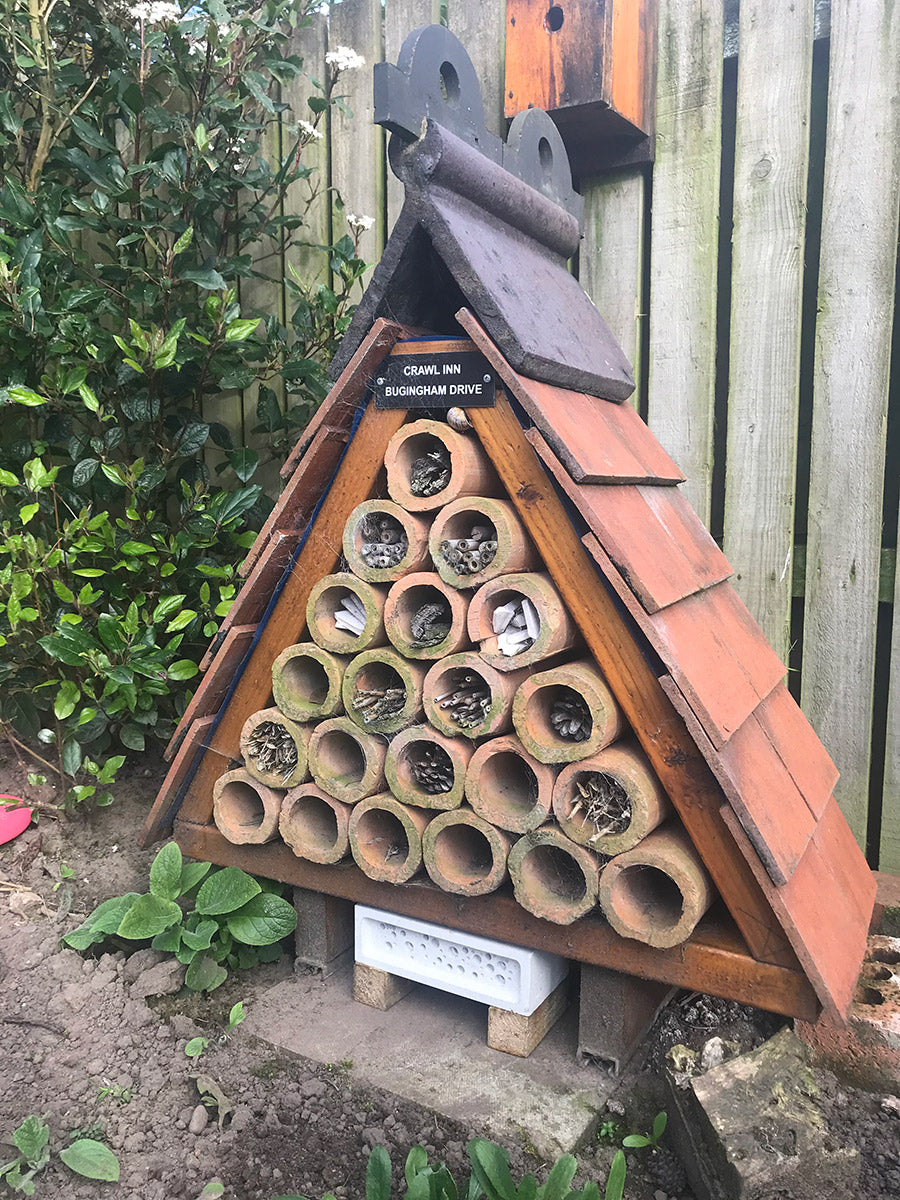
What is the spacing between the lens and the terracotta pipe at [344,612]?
5.78 ft

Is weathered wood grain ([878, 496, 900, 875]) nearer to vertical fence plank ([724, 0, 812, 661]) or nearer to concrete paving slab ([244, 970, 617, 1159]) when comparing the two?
vertical fence plank ([724, 0, 812, 661])

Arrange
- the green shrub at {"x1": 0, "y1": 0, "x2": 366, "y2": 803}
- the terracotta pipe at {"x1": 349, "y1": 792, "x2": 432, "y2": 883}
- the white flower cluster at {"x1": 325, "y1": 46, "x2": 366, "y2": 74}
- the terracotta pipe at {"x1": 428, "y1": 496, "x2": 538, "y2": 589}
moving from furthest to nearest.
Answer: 1. the white flower cluster at {"x1": 325, "y1": 46, "x2": 366, "y2": 74}
2. the green shrub at {"x1": 0, "y1": 0, "x2": 366, "y2": 803}
3. the terracotta pipe at {"x1": 349, "y1": 792, "x2": 432, "y2": 883}
4. the terracotta pipe at {"x1": 428, "y1": 496, "x2": 538, "y2": 589}

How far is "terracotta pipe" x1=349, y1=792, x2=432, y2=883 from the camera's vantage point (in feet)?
5.70

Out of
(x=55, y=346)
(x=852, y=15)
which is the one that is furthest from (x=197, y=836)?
(x=852, y=15)

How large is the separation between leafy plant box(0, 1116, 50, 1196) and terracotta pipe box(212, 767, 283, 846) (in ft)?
2.11

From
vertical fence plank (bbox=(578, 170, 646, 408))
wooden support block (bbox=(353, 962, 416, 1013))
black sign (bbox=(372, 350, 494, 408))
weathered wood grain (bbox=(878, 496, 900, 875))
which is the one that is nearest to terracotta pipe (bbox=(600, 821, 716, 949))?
wooden support block (bbox=(353, 962, 416, 1013))

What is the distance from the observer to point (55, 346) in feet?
8.15

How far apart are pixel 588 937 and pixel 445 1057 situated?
432 millimetres

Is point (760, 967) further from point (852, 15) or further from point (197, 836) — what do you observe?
point (852, 15)

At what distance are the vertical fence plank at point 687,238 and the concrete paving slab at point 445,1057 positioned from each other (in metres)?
1.54

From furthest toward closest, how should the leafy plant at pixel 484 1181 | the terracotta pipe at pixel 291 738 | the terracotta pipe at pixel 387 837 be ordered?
the terracotta pipe at pixel 291 738
the terracotta pipe at pixel 387 837
the leafy plant at pixel 484 1181

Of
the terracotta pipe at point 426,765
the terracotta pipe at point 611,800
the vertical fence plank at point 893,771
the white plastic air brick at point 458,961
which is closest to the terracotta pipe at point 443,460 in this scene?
the terracotta pipe at point 426,765

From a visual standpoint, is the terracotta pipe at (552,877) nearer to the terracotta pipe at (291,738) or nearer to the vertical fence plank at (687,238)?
the terracotta pipe at (291,738)

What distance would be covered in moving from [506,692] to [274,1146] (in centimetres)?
92
